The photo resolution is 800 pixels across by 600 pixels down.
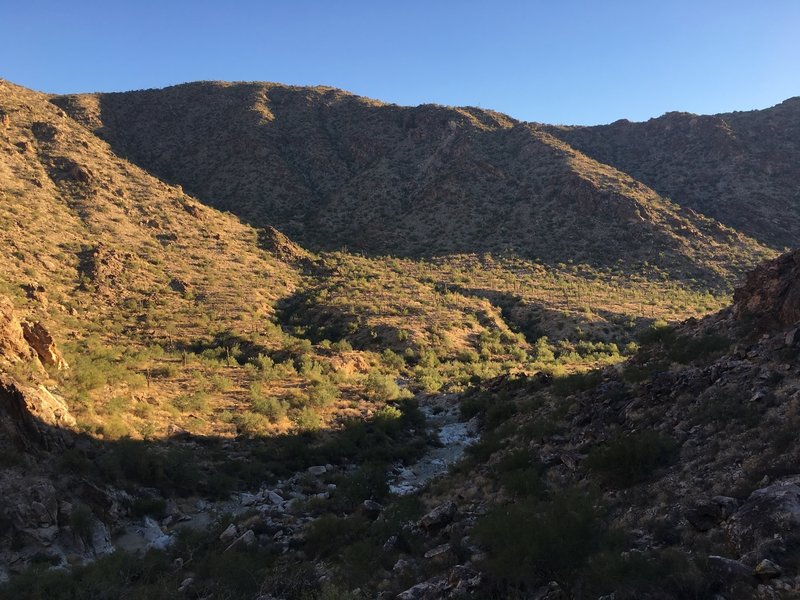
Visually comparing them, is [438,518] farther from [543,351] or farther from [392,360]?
[543,351]

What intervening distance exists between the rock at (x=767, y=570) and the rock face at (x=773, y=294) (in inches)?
436

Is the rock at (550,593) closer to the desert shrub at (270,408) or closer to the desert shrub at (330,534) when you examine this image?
the desert shrub at (330,534)

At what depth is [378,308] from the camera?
119 feet

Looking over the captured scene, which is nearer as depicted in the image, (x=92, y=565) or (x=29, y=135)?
(x=92, y=565)

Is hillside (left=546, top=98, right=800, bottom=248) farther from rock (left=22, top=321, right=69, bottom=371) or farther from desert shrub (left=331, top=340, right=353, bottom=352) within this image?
rock (left=22, top=321, right=69, bottom=371)

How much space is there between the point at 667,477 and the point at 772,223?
63639mm

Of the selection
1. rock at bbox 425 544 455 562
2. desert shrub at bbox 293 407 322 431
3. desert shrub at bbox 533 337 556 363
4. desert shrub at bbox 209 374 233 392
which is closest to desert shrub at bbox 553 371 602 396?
desert shrub at bbox 293 407 322 431

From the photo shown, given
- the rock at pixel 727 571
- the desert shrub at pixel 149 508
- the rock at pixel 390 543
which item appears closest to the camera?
the rock at pixel 727 571

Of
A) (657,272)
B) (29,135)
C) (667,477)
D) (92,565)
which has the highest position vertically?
(29,135)

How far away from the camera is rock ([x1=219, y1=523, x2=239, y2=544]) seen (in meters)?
10.1

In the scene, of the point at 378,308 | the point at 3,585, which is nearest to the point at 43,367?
the point at 3,585

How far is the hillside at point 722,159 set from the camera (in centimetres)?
5981

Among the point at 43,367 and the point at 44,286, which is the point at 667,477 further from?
the point at 44,286

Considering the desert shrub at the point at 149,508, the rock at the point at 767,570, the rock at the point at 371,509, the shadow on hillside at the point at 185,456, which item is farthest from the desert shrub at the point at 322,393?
the rock at the point at 767,570
